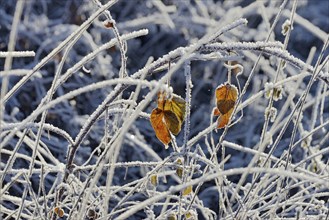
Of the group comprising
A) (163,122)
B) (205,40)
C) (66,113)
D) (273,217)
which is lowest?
(66,113)

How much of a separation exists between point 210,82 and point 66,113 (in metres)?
0.87

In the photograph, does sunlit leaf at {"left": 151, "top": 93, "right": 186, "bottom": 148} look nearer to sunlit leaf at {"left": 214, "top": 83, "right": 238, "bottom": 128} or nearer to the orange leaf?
the orange leaf

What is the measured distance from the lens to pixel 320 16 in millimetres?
4438

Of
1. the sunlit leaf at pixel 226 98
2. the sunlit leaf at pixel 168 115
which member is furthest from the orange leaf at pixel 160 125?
the sunlit leaf at pixel 226 98

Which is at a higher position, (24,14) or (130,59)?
(24,14)

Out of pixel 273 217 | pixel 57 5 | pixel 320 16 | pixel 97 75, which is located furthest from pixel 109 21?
pixel 320 16

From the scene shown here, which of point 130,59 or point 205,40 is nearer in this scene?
point 205,40

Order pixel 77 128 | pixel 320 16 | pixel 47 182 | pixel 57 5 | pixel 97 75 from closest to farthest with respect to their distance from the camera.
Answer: pixel 47 182 → pixel 77 128 → pixel 97 75 → pixel 57 5 → pixel 320 16

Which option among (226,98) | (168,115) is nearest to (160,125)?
(168,115)

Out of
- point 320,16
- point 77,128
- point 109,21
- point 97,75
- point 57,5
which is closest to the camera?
point 109,21

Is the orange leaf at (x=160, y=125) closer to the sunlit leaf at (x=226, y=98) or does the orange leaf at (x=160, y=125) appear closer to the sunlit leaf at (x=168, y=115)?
the sunlit leaf at (x=168, y=115)

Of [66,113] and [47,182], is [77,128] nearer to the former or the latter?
[66,113]

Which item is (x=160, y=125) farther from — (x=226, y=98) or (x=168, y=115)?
(x=226, y=98)

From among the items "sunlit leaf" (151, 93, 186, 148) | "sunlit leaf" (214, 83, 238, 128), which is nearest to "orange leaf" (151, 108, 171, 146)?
"sunlit leaf" (151, 93, 186, 148)
